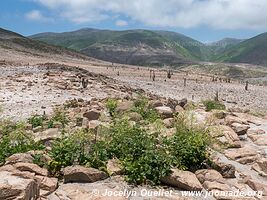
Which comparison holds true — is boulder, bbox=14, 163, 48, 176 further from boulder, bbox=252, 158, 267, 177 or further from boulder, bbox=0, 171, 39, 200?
boulder, bbox=252, 158, 267, 177

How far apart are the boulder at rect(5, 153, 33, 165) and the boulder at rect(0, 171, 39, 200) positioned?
92cm

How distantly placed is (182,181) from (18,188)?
317 centimetres

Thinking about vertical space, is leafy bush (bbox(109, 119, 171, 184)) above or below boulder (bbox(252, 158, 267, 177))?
above

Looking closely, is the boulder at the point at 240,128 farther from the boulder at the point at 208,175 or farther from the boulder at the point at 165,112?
the boulder at the point at 208,175

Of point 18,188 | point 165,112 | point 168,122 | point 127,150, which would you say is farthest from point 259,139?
point 18,188

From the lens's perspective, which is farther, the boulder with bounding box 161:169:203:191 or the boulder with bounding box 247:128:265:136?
the boulder with bounding box 247:128:265:136

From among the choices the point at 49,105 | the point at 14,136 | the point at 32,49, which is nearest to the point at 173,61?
the point at 32,49

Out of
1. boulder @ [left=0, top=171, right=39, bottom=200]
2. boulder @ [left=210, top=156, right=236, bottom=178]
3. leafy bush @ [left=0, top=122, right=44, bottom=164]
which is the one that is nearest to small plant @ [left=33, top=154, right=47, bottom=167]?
leafy bush @ [left=0, top=122, right=44, bottom=164]

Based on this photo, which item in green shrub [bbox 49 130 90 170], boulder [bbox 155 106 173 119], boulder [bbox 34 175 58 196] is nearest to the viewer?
boulder [bbox 34 175 58 196]

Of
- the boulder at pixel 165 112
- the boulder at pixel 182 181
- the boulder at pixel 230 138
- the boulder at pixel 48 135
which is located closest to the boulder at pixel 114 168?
the boulder at pixel 182 181

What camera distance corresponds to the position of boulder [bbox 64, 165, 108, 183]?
7301mm

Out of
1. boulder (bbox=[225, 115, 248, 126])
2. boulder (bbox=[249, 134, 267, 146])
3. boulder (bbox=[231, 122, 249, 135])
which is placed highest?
boulder (bbox=[225, 115, 248, 126])

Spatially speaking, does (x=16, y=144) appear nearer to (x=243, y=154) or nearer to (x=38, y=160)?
(x=38, y=160)

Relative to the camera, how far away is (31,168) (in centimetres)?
707
